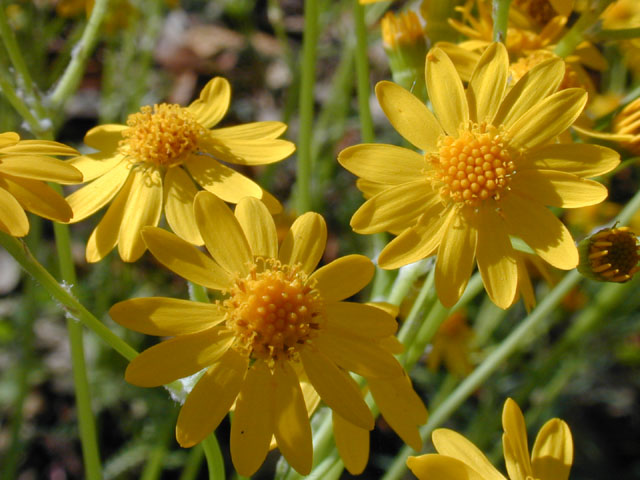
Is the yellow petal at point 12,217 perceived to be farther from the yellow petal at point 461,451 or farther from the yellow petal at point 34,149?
the yellow petal at point 461,451

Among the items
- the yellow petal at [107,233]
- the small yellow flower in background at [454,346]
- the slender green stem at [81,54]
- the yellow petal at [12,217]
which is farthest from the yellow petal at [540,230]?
the small yellow flower in background at [454,346]

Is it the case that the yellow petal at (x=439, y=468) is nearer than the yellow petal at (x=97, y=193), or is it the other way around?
the yellow petal at (x=439, y=468)

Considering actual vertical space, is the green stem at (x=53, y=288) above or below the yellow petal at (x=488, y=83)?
below

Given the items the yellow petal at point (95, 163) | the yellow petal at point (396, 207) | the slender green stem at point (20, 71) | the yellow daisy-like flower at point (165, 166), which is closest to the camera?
the yellow petal at point (396, 207)

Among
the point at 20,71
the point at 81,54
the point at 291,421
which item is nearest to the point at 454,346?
the point at 291,421

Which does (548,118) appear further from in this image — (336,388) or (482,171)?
(336,388)

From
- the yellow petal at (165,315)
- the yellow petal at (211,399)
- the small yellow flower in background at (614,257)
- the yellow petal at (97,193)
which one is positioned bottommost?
the yellow petal at (211,399)

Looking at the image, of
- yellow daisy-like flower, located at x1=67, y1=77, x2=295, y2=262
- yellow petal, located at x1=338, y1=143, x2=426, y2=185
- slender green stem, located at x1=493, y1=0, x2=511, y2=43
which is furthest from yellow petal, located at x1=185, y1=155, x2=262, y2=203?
slender green stem, located at x1=493, y1=0, x2=511, y2=43

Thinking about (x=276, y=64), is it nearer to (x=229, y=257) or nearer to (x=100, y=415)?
(x=100, y=415)

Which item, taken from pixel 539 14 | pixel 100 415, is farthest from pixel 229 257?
pixel 100 415
